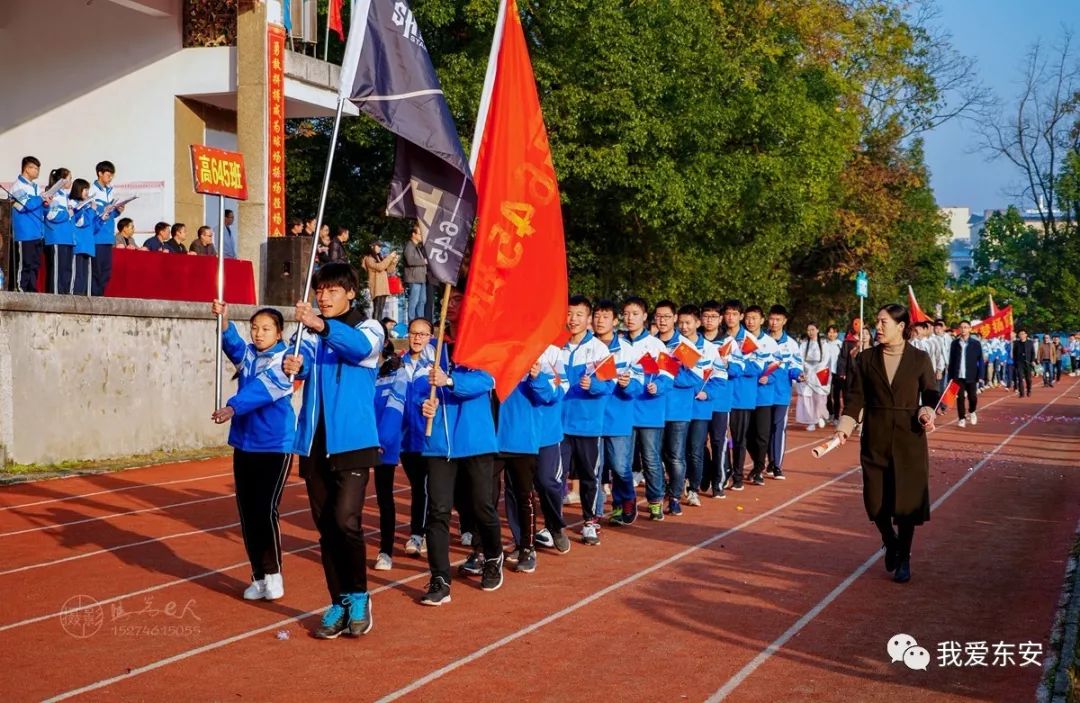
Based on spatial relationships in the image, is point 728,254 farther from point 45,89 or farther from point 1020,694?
A: point 1020,694

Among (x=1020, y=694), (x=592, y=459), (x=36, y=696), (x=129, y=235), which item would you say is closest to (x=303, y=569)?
(x=592, y=459)

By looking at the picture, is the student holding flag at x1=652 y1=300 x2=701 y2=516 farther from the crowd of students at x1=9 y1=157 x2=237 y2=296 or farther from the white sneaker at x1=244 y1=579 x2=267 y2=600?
the crowd of students at x1=9 y1=157 x2=237 y2=296

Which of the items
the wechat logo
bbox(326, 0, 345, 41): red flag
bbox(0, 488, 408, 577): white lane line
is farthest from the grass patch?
the wechat logo

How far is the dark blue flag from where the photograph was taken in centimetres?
725

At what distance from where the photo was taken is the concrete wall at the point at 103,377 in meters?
14.4

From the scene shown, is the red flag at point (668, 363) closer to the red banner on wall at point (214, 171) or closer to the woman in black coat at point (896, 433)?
the woman in black coat at point (896, 433)

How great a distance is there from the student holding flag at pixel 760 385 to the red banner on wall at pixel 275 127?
31.7 ft

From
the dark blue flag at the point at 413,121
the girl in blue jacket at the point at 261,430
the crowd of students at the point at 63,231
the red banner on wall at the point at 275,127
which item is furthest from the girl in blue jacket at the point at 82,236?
the dark blue flag at the point at 413,121

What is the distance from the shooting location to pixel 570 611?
781cm

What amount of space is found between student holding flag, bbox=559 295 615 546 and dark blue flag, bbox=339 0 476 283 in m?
2.94

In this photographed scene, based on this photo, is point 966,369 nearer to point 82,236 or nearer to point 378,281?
point 378,281

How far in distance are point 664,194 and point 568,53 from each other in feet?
10.9

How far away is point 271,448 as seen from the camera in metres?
7.79

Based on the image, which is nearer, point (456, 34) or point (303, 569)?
point (303, 569)
